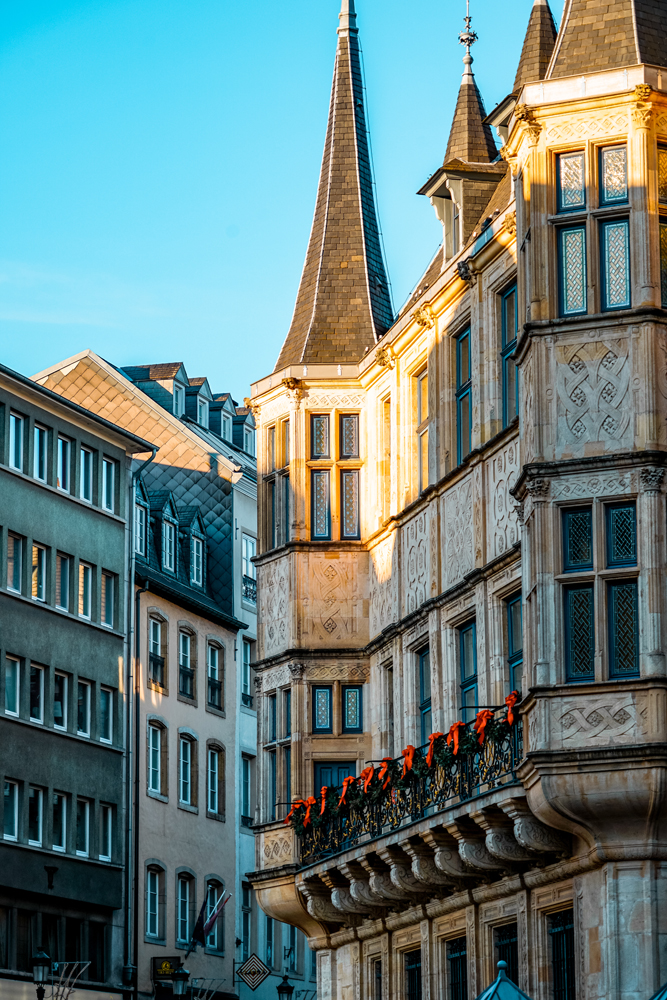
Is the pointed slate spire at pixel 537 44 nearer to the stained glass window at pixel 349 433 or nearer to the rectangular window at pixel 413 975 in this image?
the stained glass window at pixel 349 433

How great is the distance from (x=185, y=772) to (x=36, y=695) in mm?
9518

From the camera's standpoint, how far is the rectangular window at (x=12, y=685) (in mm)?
50031

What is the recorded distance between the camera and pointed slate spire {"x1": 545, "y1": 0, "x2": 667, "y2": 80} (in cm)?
2756

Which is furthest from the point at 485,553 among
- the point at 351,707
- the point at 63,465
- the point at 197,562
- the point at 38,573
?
the point at 197,562

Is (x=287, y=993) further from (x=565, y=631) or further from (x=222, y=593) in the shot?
(x=565, y=631)

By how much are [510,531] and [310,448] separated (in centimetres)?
869

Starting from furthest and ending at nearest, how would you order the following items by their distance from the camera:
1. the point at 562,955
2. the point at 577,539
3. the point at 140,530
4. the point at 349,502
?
the point at 140,530
the point at 349,502
the point at 562,955
the point at 577,539

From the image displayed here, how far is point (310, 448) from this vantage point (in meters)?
37.5

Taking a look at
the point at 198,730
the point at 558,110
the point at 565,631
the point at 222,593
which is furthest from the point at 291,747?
the point at 222,593

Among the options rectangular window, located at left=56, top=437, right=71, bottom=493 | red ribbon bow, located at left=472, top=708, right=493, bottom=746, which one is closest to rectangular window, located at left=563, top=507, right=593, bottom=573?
red ribbon bow, located at left=472, top=708, right=493, bottom=746

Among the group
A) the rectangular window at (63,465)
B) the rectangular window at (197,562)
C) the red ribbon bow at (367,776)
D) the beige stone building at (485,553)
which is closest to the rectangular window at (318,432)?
the beige stone building at (485,553)

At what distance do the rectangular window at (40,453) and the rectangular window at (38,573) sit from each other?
1813 millimetres

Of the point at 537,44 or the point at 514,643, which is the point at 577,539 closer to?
the point at 514,643

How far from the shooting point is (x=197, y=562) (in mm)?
64125
